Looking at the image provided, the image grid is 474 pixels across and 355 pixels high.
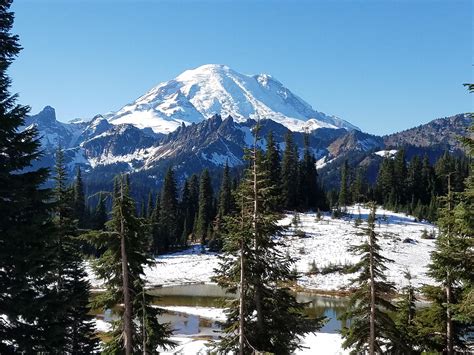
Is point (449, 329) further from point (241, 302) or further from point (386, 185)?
point (386, 185)

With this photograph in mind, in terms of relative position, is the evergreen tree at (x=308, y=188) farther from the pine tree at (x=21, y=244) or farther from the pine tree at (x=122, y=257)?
the pine tree at (x=21, y=244)

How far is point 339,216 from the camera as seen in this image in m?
101

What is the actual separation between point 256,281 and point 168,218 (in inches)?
3340

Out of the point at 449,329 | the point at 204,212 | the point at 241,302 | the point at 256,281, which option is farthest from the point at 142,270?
the point at 204,212

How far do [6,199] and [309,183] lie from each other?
317ft

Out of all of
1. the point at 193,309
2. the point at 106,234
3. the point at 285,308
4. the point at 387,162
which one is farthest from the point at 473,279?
the point at 387,162

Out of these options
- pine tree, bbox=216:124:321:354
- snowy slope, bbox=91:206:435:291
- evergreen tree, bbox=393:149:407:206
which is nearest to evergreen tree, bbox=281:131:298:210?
snowy slope, bbox=91:206:435:291

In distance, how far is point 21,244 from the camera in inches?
590

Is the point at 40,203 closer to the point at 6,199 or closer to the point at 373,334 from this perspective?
Answer: the point at 6,199

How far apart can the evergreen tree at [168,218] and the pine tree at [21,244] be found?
78.6 meters

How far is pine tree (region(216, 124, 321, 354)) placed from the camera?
55.8 ft

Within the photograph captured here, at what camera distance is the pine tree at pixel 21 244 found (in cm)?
1458

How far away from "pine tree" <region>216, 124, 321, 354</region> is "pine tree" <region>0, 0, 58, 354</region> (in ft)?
20.2

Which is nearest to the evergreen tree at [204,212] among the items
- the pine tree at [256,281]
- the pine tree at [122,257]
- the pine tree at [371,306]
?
the pine tree at [371,306]
